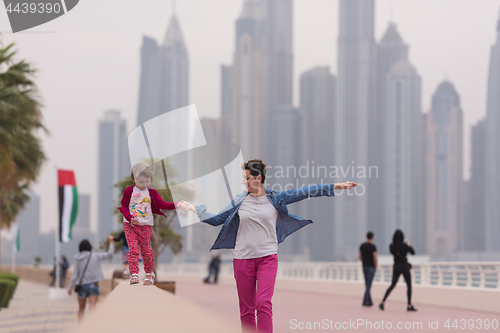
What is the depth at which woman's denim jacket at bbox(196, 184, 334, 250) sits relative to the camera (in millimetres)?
5824

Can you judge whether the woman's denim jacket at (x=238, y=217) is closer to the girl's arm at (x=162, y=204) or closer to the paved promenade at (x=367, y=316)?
the girl's arm at (x=162, y=204)

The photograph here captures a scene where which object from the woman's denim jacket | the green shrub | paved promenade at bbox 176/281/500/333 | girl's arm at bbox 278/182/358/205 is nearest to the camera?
girl's arm at bbox 278/182/358/205

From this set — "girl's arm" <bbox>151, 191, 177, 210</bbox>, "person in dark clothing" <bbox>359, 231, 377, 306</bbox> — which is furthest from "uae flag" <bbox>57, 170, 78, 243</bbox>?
"girl's arm" <bbox>151, 191, 177, 210</bbox>

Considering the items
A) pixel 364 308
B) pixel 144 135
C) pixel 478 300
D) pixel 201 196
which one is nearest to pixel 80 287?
pixel 201 196

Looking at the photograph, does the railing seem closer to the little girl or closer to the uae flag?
the little girl

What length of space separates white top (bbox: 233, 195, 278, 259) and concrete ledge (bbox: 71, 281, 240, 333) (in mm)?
2167

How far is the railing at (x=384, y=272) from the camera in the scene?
47.2 feet

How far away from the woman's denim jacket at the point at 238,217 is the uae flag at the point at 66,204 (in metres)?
18.1

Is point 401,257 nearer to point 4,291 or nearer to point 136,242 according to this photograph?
point 136,242

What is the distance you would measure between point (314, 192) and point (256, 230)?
62 centimetres

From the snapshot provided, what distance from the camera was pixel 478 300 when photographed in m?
14.0

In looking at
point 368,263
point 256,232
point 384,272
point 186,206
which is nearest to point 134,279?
point 186,206

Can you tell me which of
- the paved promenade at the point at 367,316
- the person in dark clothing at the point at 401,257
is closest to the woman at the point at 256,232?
the paved promenade at the point at 367,316

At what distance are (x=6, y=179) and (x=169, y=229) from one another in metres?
5.99
